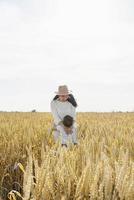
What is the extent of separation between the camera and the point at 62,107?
860 centimetres

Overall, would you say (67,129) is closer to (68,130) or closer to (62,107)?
(68,130)

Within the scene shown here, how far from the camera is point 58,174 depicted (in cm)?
385

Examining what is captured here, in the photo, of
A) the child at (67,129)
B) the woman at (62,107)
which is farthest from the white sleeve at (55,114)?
the child at (67,129)

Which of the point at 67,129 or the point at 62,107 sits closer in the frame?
the point at 67,129

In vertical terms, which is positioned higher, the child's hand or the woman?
the woman

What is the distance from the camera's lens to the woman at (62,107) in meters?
8.42

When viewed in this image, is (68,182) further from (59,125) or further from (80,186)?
(59,125)

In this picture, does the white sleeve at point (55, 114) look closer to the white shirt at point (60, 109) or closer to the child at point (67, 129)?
the white shirt at point (60, 109)

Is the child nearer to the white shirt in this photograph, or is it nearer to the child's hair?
the child's hair

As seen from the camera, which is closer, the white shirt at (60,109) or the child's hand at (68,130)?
the child's hand at (68,130)

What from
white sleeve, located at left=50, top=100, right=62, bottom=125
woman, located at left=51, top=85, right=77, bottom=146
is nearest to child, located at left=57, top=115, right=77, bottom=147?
woman, located at left=51, top=85, right=77, bottom=146

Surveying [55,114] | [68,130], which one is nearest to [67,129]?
[68,130]

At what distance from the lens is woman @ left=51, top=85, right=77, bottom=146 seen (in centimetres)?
842

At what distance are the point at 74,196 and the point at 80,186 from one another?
14 centimetres
